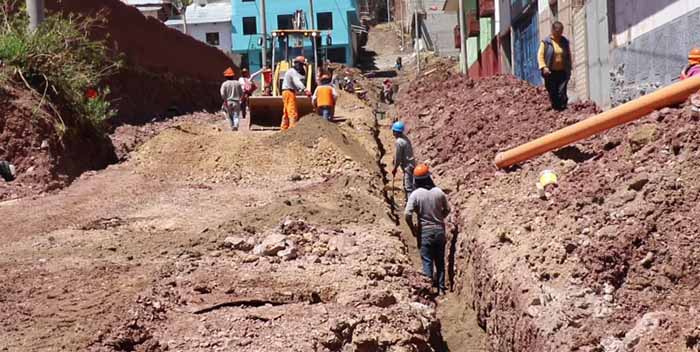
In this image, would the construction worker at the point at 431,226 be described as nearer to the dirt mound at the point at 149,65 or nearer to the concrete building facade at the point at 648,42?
the concrete building facade at the point at 648,42

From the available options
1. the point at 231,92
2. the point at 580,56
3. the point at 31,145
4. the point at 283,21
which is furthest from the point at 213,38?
the point at 31,145

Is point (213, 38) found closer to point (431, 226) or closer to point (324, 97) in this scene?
point (324, 97)

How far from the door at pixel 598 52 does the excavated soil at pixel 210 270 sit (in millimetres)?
3760

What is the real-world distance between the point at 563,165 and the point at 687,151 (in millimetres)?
2472

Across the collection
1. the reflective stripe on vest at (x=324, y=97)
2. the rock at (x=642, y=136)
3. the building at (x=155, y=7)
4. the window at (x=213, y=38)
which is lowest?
the rock at (x=642, y=136)

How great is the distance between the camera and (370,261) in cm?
830

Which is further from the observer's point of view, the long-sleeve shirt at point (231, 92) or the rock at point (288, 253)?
the long-sleeve shirt at point (231, 92)

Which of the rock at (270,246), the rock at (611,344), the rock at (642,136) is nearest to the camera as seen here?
the rock at (611,344)

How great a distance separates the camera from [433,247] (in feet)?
32.9

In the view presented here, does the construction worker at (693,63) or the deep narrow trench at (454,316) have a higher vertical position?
the construction worker at (693,63)

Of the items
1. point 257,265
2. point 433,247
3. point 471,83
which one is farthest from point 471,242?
point 471,83

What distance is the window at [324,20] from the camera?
55094mm

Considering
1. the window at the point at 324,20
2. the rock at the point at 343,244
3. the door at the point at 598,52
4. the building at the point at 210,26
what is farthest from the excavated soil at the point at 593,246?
the building at the point at 210,26

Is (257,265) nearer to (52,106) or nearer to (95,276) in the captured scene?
(95,276)
